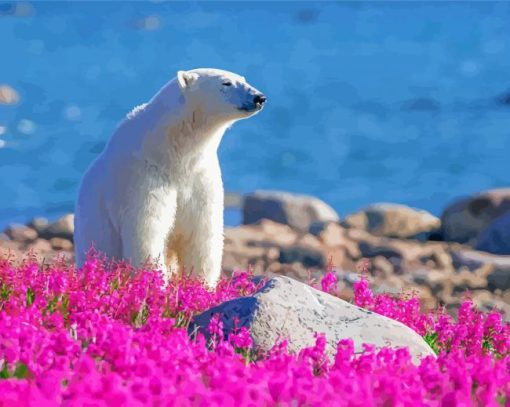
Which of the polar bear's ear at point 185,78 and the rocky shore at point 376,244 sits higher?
the rocky shore at point 376,244

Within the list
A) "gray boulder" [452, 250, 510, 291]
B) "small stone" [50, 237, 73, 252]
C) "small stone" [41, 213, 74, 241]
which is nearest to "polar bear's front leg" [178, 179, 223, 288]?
"gray boulder" [452, 250, 510, 291]

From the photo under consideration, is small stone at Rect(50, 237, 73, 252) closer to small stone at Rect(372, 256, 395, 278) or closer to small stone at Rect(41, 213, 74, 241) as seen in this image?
small stone at Rect(41, 213, 74, 241)

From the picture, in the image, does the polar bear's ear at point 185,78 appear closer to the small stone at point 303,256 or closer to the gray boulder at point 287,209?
the small stone at point 303,256

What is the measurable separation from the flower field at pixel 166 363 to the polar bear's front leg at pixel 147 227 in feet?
4.31

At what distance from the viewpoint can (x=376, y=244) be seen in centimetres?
1600

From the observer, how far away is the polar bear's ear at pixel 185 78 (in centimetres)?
870

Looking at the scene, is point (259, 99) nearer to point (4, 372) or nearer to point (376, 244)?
point (4, 372)

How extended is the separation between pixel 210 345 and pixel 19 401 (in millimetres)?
2377

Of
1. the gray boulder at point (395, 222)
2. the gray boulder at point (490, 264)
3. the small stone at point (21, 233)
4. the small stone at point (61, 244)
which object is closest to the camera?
the gray boulder at point (490, 264)

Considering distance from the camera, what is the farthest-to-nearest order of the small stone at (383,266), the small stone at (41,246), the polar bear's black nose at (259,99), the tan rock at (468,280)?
1. the small stone at (41,246)
2. the small stone at (383,266)
3. the tan rock at (468,280)
4. the polar bear's black nose at (259,99)

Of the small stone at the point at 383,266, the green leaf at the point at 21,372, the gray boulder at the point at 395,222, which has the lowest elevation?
the green leaf at the point at 21,372

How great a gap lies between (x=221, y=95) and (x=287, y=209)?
9.57m

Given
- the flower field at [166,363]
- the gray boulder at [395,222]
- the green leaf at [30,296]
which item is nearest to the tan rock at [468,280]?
the gray boulder at [395,222]

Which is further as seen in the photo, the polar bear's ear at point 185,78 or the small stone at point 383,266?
the small stone at point 383,266
